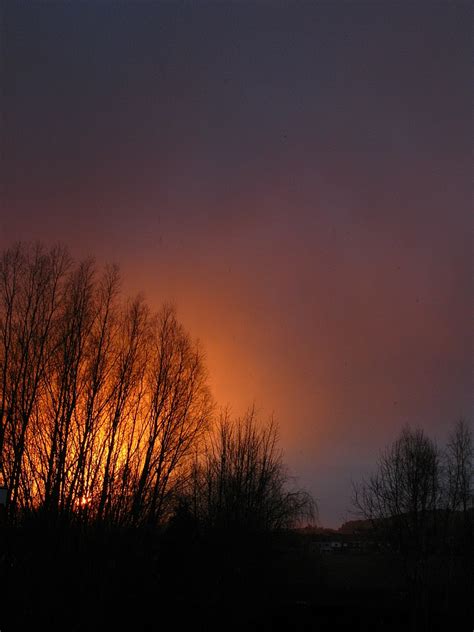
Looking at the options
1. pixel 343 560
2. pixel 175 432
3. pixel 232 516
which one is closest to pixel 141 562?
pixel 175 432

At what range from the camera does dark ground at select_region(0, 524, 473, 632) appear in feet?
26.1

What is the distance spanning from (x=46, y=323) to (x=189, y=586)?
12788 mm

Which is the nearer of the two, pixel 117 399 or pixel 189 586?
pixel 117 399

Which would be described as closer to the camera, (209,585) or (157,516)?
(157,516)

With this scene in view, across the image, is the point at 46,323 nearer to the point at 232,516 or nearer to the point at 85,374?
the point at 85,374

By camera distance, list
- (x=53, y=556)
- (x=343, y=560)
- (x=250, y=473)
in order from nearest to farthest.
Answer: (x=53, y=556)
(x=250, y=473)
(x=343, y=560)

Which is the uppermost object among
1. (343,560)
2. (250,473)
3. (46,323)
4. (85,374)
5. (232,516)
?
(46,323)

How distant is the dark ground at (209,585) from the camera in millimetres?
7945

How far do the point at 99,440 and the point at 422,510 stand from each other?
1320 cm

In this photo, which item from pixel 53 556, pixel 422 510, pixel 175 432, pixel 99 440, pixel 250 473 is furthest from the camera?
pixel 250 473

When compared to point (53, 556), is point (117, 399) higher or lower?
higher

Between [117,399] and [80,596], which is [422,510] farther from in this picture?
[80,596]

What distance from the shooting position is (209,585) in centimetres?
2141

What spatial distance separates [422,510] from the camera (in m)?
19.3
